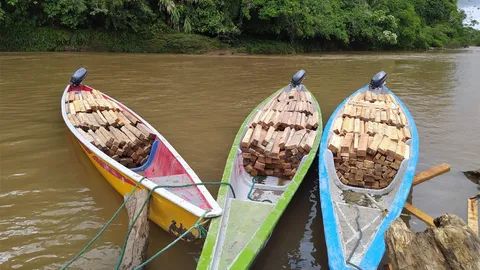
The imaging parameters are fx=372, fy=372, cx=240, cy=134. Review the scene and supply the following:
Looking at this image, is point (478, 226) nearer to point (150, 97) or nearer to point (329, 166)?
point (329, 166)

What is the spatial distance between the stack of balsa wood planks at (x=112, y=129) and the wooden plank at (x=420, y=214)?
3.68 meters

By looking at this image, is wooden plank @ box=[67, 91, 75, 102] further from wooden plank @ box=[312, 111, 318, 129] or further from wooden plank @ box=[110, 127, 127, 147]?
wooden plank @ box=[312, 111, 318, 129]

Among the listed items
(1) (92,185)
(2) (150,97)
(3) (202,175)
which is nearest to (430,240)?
(3) (202,175)

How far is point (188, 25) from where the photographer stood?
72.1ft

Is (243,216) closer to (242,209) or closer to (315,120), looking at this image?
(242,209)

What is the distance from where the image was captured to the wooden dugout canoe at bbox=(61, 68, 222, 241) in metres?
3.66

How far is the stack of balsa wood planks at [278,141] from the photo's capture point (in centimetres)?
519

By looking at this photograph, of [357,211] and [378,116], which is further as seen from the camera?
[378,116]

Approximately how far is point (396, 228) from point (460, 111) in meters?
8.34

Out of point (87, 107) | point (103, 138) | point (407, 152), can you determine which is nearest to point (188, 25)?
point (87, 107)

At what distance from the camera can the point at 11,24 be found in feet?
61.5

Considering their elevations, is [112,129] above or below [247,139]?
below

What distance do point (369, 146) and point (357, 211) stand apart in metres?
1.12

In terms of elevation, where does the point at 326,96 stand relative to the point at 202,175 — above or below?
above
